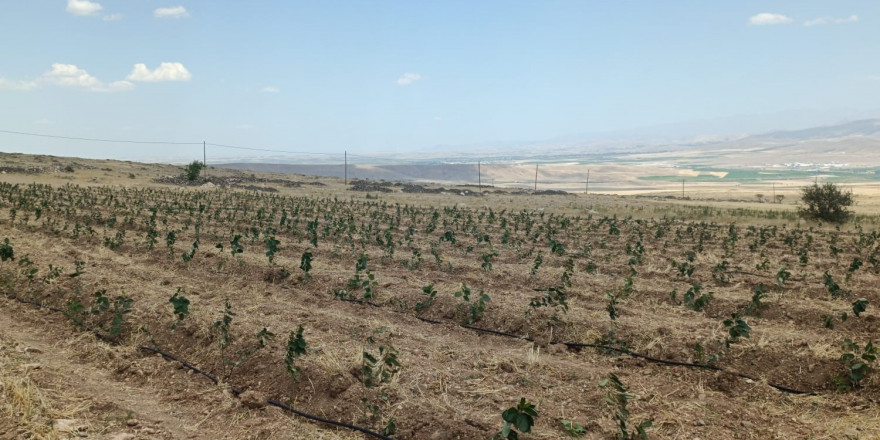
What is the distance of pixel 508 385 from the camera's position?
7.19 metres

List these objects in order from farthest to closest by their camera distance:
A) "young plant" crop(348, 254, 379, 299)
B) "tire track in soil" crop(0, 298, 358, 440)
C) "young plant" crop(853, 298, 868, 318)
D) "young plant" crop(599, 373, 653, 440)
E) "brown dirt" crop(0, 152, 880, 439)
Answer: "young plant" crop(348, 254, 379, 299)
"young plant" crop(853, 298, 868, 318)
"brown dirt" crop(0, 152, 880, 439)
"tire track in soil" crop(0, 298, 358, 440)
"young plant" crop(599, 373, 653, 440)

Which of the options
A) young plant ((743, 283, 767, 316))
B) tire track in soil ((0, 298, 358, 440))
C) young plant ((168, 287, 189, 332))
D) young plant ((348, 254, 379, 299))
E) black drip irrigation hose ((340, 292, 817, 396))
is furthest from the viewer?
young plant ((348, 254, 379, 299))

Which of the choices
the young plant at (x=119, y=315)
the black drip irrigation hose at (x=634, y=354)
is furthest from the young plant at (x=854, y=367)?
the young plant at (x=119, y=315)

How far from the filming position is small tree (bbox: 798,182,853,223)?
30203 mm

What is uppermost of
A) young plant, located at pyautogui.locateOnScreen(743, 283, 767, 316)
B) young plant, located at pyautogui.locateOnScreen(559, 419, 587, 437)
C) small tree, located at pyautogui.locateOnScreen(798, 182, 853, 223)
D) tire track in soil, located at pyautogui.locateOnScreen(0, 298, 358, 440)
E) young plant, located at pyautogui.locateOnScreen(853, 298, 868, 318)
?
small tree, located at pyautogui.locateOnScreen(798, 182, 853, 223)

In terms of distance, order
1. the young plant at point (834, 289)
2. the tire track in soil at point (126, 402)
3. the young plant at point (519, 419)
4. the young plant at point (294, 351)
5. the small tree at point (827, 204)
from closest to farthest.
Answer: the young plant at point (519, 419) < the tire track in soil at point (126, 402) < the young plant at point (294, 351) < the young plant at point (834, 289) < the small tree at point (827, 204)

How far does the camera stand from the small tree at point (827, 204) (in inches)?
1189

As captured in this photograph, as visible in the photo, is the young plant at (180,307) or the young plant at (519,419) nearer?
the young plant at (519,419)

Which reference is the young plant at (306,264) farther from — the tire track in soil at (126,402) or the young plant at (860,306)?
the young plant at (860,306)

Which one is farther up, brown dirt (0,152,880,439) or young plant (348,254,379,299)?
young plant (348,254,379,299)

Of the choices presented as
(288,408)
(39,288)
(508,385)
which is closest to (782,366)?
(508,385)

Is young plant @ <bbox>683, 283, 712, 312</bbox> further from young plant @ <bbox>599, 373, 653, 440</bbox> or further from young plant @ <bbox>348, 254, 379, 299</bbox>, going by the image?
young plant @ <bbox>348, 254, 379, 299</bbox>

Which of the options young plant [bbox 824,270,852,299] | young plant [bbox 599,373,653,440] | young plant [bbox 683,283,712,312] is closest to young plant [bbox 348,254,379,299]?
young plant [bbox 599,373,653,440]

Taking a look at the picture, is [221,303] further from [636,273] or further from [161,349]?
[636,273]
